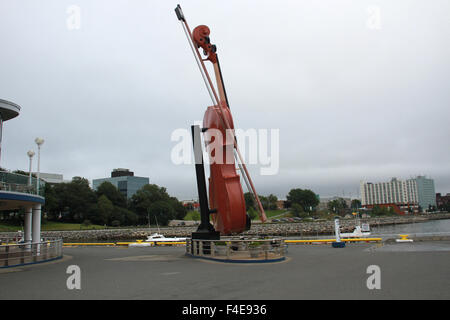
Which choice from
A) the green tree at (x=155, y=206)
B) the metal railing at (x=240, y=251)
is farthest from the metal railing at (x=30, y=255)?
the green tree at (x=155, y=206)

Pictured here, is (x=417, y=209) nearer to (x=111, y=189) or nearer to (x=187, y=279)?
(x=111, y=189)

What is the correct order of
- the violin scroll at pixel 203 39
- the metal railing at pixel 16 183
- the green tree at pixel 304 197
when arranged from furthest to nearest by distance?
the green tree at pixel 304 197 → the violin scroll at pixel 203 39 → the metal railing at pixel 16 183

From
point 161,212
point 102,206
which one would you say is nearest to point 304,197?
point 161,212

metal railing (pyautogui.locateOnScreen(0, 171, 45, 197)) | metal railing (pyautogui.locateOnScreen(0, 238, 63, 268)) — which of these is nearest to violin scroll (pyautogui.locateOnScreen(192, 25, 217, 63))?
metal railing (pyautogui.locateOnScreen(0, 171, 45, 197))

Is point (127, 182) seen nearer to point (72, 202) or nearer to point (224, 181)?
point (72, 202)

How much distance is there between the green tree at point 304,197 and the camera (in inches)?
5664

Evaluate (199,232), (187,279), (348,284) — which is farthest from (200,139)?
(348,284)

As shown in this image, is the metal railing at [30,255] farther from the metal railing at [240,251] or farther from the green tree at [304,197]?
the green tree at [304,197]

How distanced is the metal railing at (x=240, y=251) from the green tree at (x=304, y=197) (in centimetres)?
12768

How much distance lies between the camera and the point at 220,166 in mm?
18438

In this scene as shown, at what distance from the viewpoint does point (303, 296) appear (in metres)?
8.37

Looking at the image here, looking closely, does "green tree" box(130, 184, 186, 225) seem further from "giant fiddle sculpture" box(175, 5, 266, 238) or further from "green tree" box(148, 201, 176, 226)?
"giant fiddle sculpture" box(175, 5, 266, 238)
